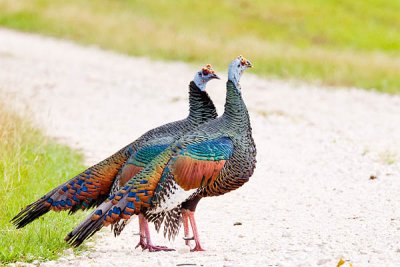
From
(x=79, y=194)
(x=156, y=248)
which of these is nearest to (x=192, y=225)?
(x=156, y=248)

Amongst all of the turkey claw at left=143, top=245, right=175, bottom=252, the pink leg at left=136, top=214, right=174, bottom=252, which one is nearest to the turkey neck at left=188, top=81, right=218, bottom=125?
the pink leg at left=136, top=214, right=174, bottom=252

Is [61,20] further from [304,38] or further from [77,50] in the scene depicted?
[304,38]

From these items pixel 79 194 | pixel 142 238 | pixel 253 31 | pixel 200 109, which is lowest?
pixel 142 238

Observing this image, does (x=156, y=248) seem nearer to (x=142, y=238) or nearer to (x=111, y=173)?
(x=142, y=238)

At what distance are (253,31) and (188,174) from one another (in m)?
24.0

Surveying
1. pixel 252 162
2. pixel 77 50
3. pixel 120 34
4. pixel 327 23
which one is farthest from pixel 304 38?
pixel 252 162

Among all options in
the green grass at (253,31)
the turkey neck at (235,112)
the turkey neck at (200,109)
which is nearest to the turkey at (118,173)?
the turkey neck at (200,109)

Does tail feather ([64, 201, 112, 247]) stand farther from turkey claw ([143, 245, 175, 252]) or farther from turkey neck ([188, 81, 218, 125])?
turkey neck ([188, 81, 218, 125])

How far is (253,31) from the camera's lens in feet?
104

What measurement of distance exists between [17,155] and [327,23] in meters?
24.2

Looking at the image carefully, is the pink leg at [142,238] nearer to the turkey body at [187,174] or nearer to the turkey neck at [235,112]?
the turkey body at [187,174]

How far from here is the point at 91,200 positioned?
8.39 m

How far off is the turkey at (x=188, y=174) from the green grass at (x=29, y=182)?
0.45 meters

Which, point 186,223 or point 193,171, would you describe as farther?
point 186,223
